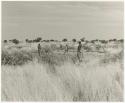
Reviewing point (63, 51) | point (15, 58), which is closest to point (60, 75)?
point (63, 51)

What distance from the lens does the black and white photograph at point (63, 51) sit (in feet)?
8.09

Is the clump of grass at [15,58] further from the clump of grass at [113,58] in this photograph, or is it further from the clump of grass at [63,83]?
the clump of grass at [113,58]

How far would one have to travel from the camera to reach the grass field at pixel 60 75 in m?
2.47

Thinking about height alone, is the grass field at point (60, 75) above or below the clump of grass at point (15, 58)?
below

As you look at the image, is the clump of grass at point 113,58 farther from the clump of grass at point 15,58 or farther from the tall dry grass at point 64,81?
the clump of grass at point 15,58

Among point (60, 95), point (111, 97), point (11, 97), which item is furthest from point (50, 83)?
point (111, 97)

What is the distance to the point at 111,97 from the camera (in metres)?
2.46

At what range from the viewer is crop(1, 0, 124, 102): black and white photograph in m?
2.47

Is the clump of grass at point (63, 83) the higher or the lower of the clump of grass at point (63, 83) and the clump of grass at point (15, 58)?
the lower

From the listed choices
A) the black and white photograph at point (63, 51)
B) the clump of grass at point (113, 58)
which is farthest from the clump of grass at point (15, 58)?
the clump of grass at point (113, 58)

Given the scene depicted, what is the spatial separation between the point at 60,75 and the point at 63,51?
19cm

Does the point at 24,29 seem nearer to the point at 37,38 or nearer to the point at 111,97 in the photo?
the point at 37,38

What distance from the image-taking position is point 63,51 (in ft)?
8.23

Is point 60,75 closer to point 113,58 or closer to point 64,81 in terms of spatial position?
point 64,81
